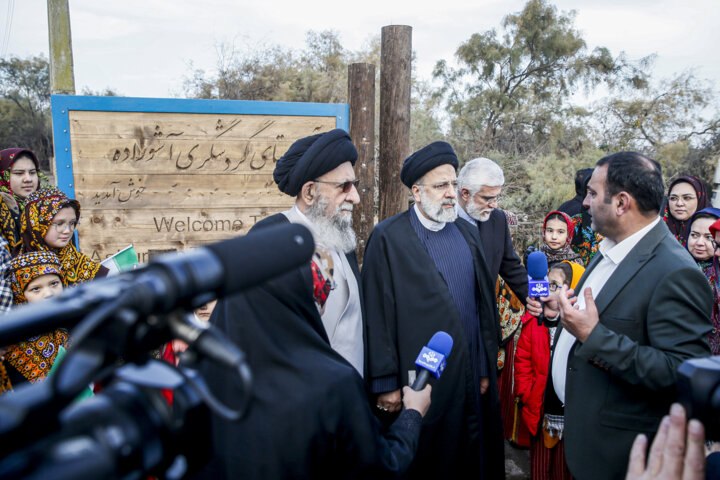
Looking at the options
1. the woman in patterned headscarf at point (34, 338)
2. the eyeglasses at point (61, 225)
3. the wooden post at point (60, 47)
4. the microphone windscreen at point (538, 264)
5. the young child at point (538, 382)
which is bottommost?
the young child at point (538, 382)

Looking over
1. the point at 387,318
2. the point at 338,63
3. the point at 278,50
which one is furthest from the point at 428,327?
the point at 338,63

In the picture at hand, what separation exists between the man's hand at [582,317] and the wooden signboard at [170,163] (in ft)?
8.18

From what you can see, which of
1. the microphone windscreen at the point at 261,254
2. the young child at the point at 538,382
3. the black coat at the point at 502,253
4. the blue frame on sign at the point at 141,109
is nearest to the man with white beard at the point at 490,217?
the black coat at the point at 502,253

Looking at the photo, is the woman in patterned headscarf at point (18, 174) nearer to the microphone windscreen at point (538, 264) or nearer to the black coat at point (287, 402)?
the black coat at point (287, 402)

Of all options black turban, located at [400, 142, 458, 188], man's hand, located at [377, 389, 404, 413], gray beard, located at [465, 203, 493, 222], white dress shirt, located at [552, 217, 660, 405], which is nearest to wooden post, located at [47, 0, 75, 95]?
black turban, located at [400, 142, 458, 188]

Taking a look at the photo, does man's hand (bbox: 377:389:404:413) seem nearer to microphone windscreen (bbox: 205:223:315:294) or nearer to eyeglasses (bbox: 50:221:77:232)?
microphone windscreen (bbox: 205:223:315:294)

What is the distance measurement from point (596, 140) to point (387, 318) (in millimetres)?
11401

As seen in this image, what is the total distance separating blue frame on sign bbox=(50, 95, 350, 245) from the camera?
3562mm

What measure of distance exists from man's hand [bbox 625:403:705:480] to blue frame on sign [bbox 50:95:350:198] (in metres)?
3.35

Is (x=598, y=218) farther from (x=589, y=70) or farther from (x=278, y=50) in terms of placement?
(x=278, y=50)

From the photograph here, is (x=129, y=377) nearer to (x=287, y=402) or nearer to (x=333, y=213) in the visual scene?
(x=287, y=402)

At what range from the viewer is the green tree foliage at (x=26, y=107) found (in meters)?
20.1

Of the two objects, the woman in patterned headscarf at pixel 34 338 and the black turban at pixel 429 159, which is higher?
the black turban at pixel 429 159

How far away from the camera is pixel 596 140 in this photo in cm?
1227
